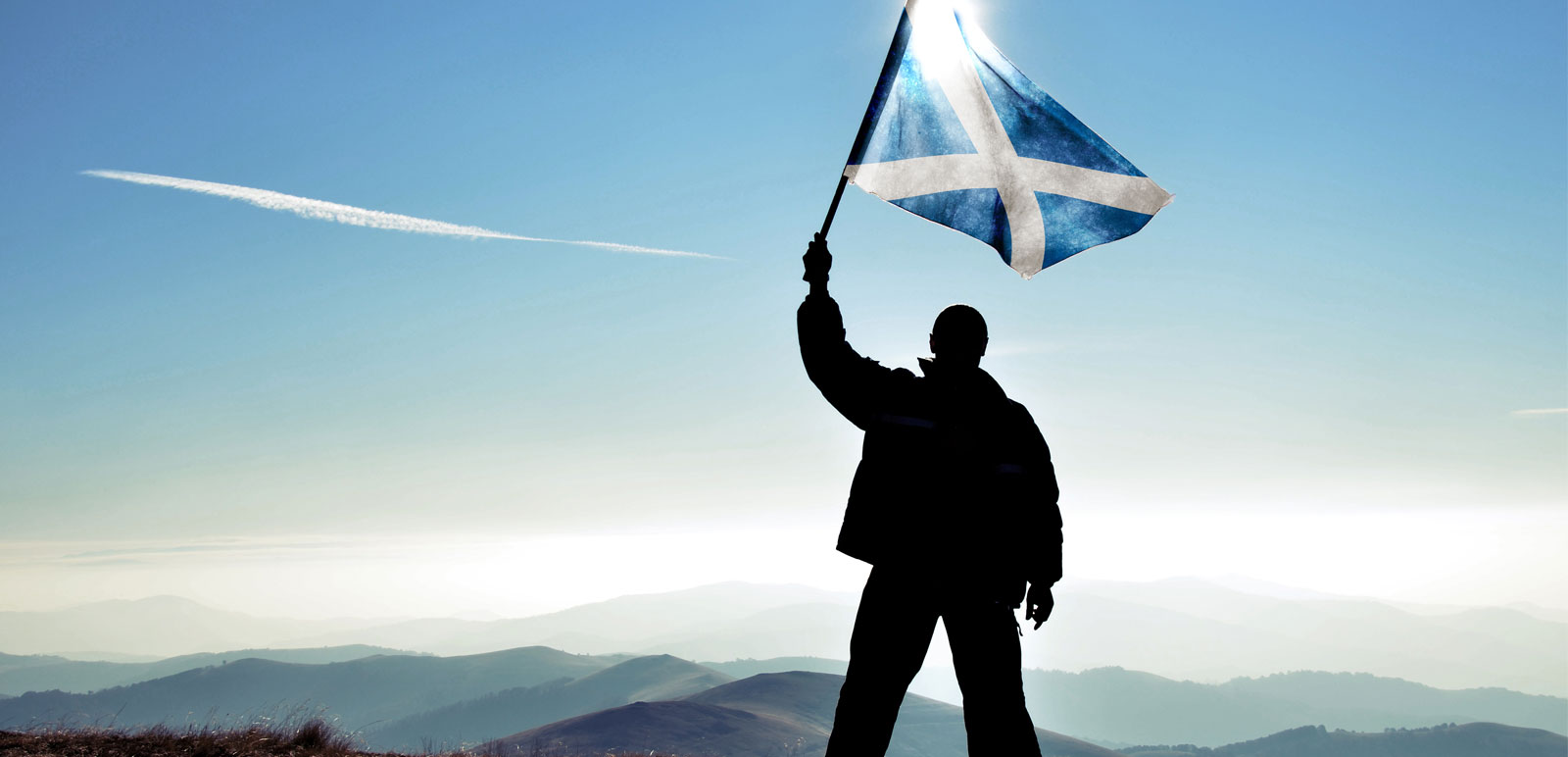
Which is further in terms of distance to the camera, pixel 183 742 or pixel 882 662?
pixel 183 742

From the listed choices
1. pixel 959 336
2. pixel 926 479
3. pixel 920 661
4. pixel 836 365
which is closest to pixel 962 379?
pixel 959 336

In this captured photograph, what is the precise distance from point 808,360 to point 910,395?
564mm

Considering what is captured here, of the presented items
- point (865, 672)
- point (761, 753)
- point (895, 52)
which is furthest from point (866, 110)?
point (761, 753)

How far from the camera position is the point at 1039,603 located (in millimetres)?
4828

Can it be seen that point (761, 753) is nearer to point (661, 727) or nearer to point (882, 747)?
point (661, 727)

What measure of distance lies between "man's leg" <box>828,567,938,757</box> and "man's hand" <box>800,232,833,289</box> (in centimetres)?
161

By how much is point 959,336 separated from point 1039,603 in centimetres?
148

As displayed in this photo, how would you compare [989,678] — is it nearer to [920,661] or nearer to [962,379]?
[920,661]

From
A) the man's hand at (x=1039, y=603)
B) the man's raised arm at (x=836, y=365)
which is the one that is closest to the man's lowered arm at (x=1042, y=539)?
the man's hand at (x=1039, y=603)

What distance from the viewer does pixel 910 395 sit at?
4.75m

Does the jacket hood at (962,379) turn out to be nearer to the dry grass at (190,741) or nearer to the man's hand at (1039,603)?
the man's hand at (1039,603)

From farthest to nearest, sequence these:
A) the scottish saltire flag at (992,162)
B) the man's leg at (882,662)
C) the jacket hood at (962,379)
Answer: the scottish saltire flag at (992,162) → the jacket hood at (962,379) → the man's leg at (882,662)

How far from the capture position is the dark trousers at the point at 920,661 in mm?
4547

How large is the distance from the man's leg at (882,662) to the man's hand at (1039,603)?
610mm
